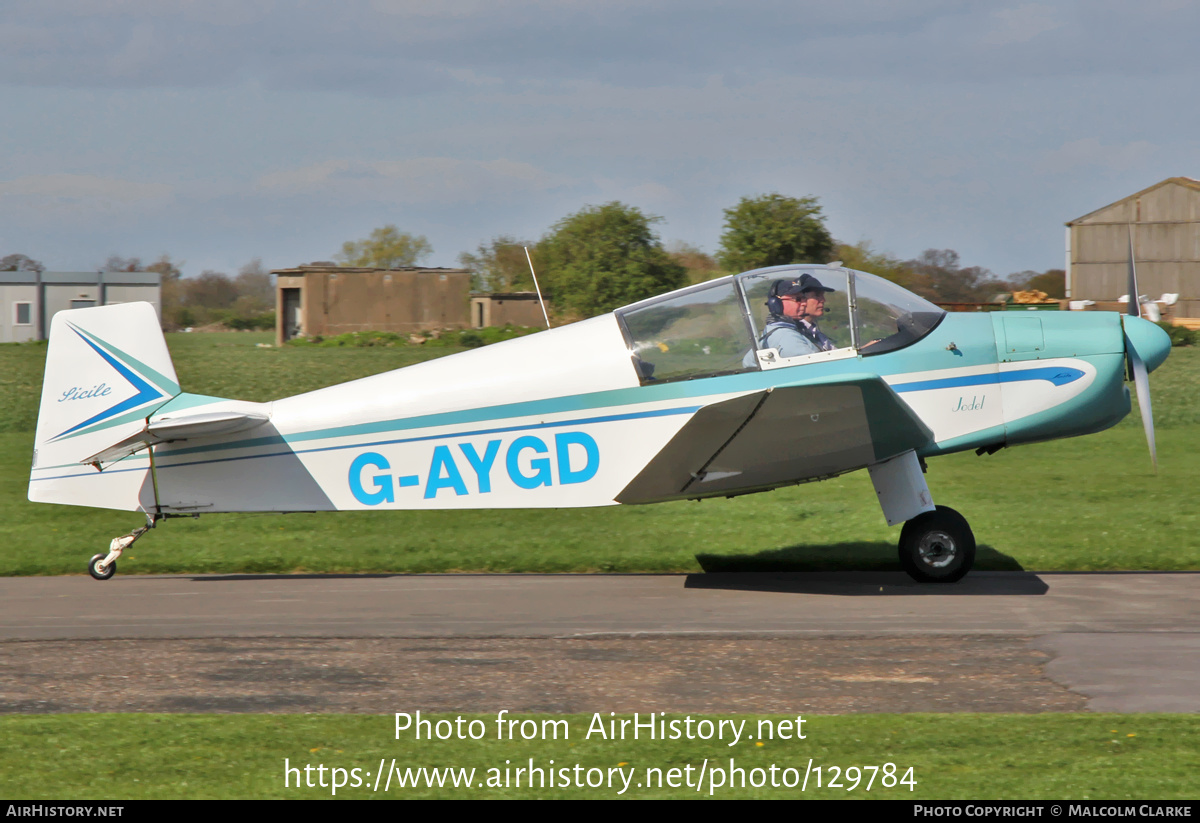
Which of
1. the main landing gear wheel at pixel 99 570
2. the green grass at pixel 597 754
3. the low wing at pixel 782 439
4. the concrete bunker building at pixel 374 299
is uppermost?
the concrete bunker building at pixel 374 299

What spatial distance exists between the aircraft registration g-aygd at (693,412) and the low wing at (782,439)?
17mm

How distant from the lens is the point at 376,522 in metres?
11.9

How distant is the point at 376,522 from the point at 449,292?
1684 inches

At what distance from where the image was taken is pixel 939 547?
832 cm

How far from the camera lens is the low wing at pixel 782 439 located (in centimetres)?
754

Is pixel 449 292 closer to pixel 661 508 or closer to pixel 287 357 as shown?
pixel 287 357

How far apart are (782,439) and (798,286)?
1168 millimetres

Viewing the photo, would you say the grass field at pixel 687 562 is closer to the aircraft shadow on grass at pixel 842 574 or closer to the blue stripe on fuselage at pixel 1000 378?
the aircraft shadow on grass at pixel 842 574

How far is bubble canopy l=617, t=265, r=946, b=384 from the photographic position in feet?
26.6

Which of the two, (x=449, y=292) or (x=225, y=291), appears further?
(x=225, y=291)

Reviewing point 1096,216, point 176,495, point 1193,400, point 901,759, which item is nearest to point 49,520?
point 176,495

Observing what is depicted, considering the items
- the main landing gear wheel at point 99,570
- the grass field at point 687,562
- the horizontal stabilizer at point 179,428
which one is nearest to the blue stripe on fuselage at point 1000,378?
the grass field at point 687,562

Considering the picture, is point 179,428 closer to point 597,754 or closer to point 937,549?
point 597,754

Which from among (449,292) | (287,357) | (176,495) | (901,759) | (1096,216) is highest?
(1096,216)
